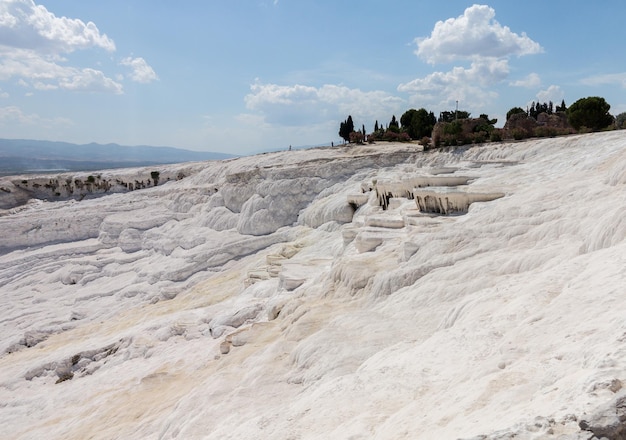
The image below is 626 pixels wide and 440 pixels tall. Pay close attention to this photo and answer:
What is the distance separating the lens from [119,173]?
46.7m

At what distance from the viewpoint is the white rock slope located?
4859mm

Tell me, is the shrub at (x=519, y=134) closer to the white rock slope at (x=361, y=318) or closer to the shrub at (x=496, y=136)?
the shrub at (x=496, y=136)

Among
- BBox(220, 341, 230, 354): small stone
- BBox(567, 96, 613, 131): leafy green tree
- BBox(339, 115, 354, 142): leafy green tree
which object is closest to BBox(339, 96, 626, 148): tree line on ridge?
BBox(567, 96, 613, 131): leafy green tree

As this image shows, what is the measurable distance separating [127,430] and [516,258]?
7.99 m

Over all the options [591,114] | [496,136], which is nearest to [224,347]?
[496,136]

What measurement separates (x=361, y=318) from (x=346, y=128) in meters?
40.1

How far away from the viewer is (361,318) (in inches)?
378

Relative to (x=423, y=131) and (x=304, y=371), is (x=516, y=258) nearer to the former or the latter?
(x=304, y=371)

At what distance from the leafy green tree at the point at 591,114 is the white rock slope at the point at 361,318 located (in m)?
7.56

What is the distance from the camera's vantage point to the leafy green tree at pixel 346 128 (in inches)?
1885

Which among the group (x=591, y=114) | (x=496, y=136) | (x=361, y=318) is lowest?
(x=361, y=318)

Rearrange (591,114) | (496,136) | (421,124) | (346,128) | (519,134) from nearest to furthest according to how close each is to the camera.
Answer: (519,134) < (496,136) < (591,114) < (421,124) < (346,128)

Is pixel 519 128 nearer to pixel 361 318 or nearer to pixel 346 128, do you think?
pixel 361 318

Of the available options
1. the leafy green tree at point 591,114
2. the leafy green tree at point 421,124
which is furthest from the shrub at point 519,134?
the leafy green tree at point 421,124
